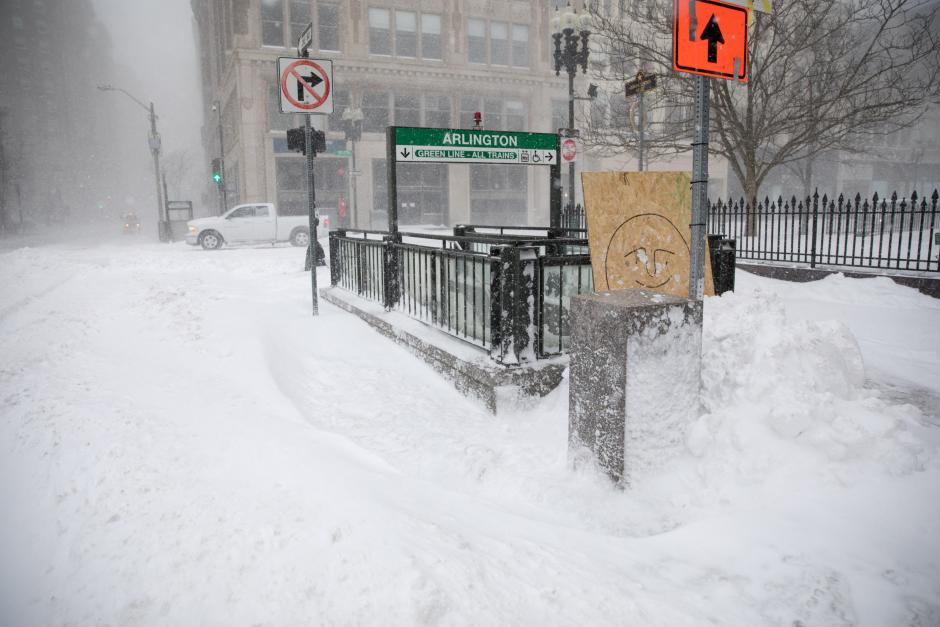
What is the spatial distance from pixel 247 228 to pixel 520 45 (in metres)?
27.4

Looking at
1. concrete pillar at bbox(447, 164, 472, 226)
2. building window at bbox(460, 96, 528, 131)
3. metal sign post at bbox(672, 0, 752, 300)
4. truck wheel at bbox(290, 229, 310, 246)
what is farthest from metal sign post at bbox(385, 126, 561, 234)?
building window at bbox(460, 96, 528, 131)

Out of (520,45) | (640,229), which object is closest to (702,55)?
(640,229)

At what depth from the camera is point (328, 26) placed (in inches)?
1446

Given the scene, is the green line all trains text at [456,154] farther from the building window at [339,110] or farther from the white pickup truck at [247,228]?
the building window at [339,110]

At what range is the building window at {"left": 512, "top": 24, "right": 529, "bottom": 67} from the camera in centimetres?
4134

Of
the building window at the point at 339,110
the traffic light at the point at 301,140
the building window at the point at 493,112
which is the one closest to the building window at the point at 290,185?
the building window at the point at 339,110

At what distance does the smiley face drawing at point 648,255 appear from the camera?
4.69 m

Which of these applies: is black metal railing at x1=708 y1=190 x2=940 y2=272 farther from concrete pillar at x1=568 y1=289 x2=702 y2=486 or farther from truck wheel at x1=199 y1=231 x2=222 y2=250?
truck wheel at x1=199 y1=231 x2=222 y2=250

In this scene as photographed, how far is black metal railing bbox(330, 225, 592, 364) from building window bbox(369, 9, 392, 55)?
117 ft

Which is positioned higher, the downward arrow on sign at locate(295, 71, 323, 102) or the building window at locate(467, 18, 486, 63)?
the building window at locate(467, 18, 486, 63)

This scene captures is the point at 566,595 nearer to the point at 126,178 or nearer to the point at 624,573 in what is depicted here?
the point at 624,573

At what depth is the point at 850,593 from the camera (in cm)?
233

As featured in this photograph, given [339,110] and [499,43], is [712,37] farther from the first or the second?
[499,43]

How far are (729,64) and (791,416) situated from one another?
213 centimetres
